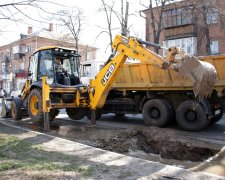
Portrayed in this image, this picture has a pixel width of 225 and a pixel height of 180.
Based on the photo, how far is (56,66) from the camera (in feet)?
39.9

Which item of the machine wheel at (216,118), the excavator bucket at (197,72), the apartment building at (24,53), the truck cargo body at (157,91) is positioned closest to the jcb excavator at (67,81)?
the excavator bucket at (197,72)

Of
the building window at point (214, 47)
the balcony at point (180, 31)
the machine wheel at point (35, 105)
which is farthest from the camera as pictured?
the building window at point (214, 47)

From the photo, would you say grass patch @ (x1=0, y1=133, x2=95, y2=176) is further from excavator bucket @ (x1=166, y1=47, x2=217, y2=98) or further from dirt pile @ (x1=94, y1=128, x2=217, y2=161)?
excavator bucket @ (x1=166, y1=47, x2=217, y2=98)

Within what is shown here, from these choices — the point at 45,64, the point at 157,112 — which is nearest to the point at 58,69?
the point at 45,64

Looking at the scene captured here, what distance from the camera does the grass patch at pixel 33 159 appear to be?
5.58 m

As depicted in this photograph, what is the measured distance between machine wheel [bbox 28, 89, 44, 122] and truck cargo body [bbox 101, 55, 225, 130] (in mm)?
3187

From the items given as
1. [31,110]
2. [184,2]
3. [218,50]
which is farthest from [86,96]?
[218,50]

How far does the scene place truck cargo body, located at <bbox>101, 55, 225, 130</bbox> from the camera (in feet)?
36.0

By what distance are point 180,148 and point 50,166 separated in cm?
411

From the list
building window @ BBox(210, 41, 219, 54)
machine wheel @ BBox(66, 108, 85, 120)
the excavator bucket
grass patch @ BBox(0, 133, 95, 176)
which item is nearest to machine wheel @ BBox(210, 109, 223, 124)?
the excavator bucket

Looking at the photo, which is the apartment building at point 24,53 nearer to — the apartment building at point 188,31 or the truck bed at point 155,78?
the apartment building at point 188,31

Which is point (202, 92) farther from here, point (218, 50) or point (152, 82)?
point (218, 50)

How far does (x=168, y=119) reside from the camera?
11906 mm

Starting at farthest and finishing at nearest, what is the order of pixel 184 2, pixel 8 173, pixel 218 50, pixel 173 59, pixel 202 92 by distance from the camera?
pixel 218 50
pixel 184 2
pixel 173 59
pixel 202 92
pixel 8 173
